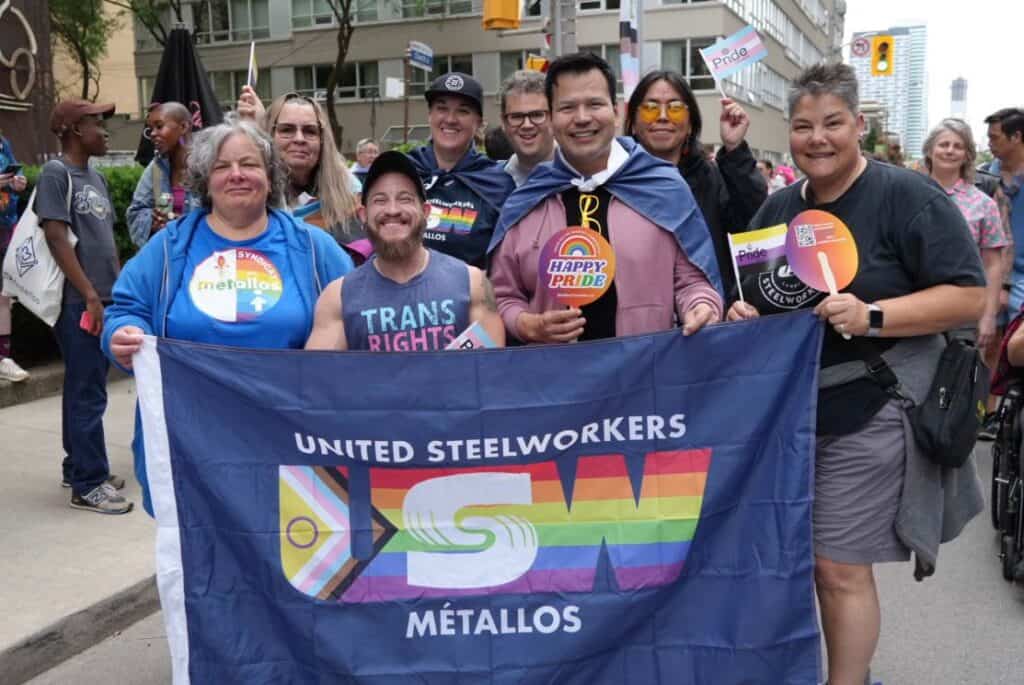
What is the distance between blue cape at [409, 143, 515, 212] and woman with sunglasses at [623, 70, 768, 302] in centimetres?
64

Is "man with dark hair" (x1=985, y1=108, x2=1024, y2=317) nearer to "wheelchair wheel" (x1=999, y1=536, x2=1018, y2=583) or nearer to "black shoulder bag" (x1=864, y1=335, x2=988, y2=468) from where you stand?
"wheelchair wheel" (x1=999, y1=536, x2=1018, y2=583)

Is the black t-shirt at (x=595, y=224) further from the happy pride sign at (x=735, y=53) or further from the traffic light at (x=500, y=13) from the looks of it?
the traffic light at (x=500, y=13)

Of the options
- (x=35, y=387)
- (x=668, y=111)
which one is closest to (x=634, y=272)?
(x=668, y=111)

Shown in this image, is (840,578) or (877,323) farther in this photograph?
(840,578)

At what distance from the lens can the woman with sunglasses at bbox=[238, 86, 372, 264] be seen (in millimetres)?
4156

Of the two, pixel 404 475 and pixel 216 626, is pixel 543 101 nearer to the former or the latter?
pixel 404 475

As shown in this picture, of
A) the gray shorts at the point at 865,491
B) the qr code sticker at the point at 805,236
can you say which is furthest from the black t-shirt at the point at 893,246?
the gray shorts at the point at 865,491

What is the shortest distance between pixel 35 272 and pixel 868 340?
4.43 meters

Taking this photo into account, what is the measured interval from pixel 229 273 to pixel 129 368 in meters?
0.44

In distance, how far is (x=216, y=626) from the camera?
2.90 metres

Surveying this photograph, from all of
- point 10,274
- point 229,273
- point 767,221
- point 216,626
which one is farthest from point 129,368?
point 10,274

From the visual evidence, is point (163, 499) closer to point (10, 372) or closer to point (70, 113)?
point (70, 113)

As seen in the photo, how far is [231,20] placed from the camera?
4334cm

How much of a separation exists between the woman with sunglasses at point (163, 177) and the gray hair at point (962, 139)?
16.5 ft
